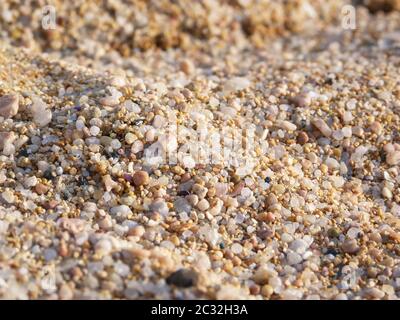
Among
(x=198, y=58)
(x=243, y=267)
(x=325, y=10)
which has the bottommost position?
(x=243, y=267)

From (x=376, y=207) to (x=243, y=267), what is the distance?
2.07 ft

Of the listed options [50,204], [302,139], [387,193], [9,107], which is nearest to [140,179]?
[50,204]

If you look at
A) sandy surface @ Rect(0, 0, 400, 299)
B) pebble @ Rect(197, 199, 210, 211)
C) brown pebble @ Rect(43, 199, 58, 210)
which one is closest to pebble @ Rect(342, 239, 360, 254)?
sandy surface @ Rect(0, 0, 400, 299)

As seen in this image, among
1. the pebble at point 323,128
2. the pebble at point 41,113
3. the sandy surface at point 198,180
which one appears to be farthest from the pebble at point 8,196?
the pebble at point 323,128

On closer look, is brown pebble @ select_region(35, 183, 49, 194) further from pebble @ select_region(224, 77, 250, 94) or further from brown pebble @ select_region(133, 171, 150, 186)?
pebble @ select_region(224, 77, 250, 94)

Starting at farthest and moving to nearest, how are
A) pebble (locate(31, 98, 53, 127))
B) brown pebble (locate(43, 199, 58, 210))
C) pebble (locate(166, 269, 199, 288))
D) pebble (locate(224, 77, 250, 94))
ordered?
pebble (locate(224, 77, 250, 94)), pebble (locate(31, 98, 53, 127)), brown pebble (locate(43, 199, 58, 210)), pebble (locate(166, 269, 199, 288))

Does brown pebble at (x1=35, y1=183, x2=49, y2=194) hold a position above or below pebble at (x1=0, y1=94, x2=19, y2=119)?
below

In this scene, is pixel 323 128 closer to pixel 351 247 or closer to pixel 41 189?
pixel 351 247

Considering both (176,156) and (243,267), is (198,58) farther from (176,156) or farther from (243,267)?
(243,267)

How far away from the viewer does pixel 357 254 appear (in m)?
2.12

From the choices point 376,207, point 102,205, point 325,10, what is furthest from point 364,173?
point 325,10

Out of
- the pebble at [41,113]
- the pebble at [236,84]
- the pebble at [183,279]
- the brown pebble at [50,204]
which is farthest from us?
the pebble at [236,84]

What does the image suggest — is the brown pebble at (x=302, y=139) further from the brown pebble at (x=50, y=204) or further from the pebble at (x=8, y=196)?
the pebble at (x=8, y=196)

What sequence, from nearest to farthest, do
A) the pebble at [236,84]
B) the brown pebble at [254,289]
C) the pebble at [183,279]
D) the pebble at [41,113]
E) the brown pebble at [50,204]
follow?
the pebble at [183,279] → the brown pebble at [254,289] → the brown pebble at [50,204] → the pebble at [41,113] → the pebble at [236,84]
